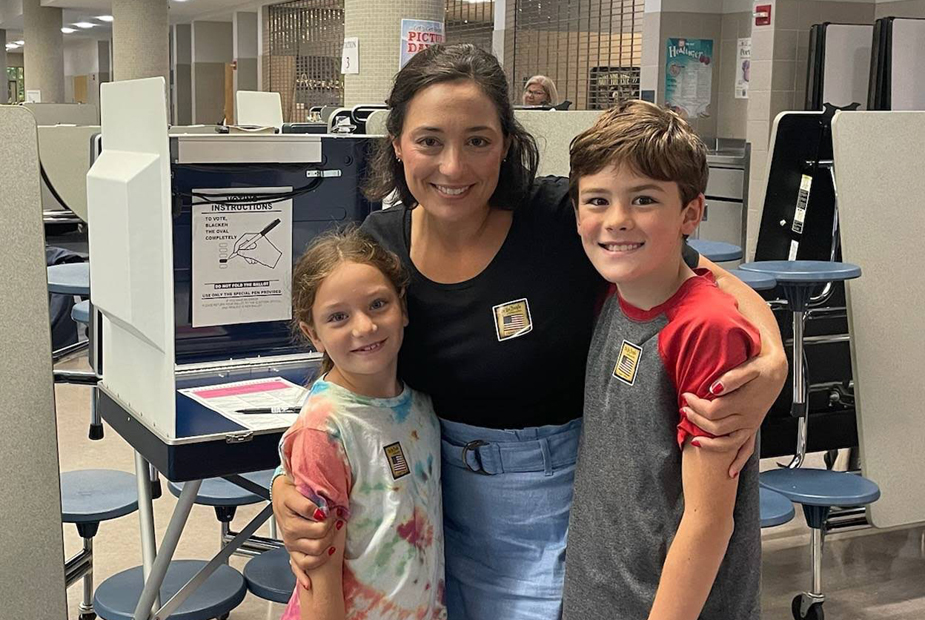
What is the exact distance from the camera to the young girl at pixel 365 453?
1438 mm

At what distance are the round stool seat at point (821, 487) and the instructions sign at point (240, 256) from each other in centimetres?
130

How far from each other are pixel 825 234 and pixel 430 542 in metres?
2.07

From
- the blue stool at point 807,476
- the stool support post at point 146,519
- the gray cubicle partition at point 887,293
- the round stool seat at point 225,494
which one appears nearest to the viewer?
the stool support post at point 146,519

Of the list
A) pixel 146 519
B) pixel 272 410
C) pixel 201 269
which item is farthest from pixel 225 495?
pixel 272 410

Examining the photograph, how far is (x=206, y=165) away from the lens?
7.38ft

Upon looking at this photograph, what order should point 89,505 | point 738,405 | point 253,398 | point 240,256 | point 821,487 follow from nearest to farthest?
point 738,405, point 253,398, point 240,256, point 89,505, point 821,487

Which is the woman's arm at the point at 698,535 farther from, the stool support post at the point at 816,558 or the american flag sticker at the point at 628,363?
the stool support post at the point at 816,558

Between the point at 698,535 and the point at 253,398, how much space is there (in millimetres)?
1014

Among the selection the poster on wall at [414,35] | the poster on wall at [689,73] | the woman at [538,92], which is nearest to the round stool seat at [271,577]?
the poster on wall at [414,35]

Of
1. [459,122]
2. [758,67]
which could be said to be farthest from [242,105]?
[459,122]

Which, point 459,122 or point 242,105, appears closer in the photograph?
point 459,122

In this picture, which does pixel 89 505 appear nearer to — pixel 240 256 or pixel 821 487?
pixel 240 256

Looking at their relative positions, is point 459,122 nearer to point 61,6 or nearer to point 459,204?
point 459,204

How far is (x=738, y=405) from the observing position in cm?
123
